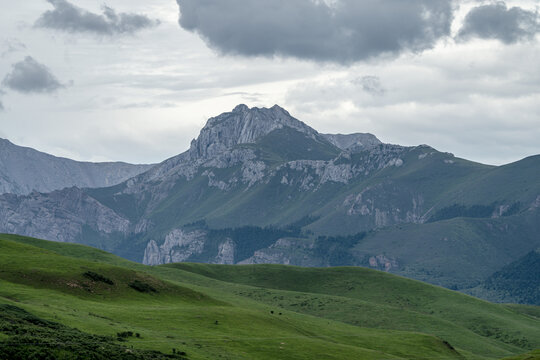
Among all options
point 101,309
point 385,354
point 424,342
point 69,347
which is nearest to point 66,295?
point 101,309

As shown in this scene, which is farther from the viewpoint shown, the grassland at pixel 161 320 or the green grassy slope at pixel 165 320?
the green grassy slope at pixel 165 320

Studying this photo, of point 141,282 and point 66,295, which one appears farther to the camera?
point 141,282

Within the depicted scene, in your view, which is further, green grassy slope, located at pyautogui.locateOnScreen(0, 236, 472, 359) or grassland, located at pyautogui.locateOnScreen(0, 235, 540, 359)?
green grassy slope, located at pyautogui.locateOnScreen(0, 236, 472, 359)

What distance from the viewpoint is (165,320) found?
11356 cm

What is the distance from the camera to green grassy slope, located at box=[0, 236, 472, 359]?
324 feet

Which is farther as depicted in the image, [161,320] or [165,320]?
[165,320]

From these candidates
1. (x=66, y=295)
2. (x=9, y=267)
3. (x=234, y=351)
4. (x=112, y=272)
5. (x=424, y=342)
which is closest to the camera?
(x=234, y=351)

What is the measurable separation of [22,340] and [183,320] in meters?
41.7

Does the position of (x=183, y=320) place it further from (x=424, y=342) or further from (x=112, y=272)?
(x=424, y=342)

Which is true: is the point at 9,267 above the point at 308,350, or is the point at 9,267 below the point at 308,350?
above

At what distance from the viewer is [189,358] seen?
90.2m

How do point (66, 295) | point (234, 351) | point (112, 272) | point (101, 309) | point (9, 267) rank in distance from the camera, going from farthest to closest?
point (112, 272)
point (9, 267)
point (66, 295)
point (101, 309)
point (234, 351)

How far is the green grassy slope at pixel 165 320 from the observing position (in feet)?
324

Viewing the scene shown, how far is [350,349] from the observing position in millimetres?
124562
